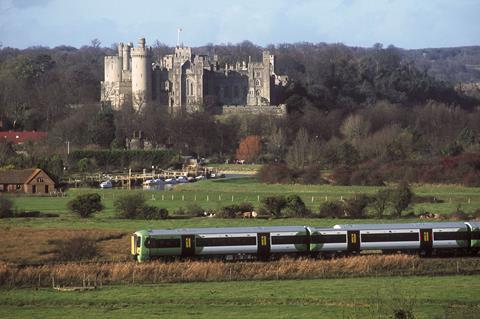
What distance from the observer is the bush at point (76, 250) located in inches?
1501

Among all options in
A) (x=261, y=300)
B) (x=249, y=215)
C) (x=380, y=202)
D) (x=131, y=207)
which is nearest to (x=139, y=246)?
(x=261, y=300)

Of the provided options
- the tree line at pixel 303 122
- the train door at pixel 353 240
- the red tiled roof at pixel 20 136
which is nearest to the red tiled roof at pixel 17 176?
the tree line at pixel 303 122

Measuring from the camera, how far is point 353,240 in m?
39.0

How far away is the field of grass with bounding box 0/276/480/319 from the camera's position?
2872 centimetres

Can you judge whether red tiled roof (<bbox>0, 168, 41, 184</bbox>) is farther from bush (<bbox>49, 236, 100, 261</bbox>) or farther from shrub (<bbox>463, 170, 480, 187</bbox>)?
bush (<bbox>49, 236, 100, 261</bbox>)

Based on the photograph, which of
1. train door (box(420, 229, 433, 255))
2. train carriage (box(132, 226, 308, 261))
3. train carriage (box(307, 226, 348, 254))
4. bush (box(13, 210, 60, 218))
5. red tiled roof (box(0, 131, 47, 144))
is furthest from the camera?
red tiled roof (box(0, 131, 47, 144))

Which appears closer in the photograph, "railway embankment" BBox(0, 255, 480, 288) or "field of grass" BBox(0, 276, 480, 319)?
"field of grass" BBox(0, 276, 480, 319)

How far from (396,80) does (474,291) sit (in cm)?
9729

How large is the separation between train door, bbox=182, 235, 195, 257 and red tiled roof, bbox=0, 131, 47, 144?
56.8 metres

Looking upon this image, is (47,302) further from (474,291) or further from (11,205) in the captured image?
(11,205)

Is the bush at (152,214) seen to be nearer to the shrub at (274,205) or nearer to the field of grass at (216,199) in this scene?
the field of grass at (216,199)

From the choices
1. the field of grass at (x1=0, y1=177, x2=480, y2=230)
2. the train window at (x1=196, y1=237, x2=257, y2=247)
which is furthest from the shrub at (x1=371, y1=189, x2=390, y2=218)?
the train window at (x1=196, y1=237, x2=257, y2=247)

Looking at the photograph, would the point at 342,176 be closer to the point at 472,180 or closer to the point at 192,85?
the point at 472,180

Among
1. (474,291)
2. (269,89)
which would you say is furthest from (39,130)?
(474,291)
